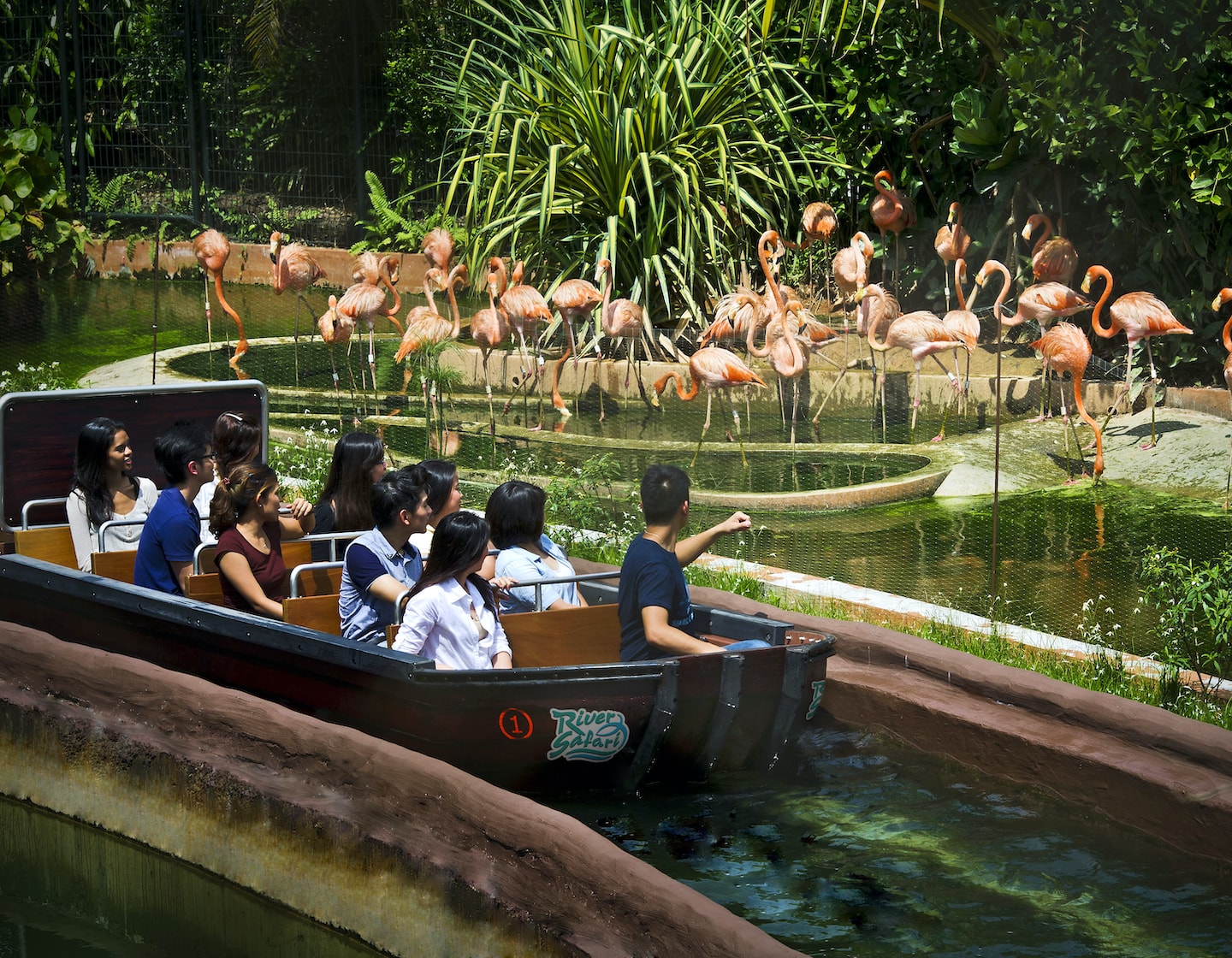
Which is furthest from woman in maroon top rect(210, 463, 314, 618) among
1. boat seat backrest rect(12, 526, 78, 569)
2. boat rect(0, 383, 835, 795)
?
boat seat backrest rect(12, 526, 78, 569)

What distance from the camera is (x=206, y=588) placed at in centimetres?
464

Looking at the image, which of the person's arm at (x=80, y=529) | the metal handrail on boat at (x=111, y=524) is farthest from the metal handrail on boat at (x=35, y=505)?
the metal handrail on boat at (x=111, y=524)

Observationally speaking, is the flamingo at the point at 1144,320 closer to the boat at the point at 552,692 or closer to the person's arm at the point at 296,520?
the boat at the point at 552,692

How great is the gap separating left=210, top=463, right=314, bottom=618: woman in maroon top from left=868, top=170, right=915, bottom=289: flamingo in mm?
6908

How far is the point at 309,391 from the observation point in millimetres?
10000

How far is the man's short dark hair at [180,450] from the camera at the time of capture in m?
4.79

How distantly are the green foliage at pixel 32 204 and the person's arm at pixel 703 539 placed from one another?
10.7 meters

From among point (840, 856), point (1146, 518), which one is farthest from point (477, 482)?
point (840, 856)

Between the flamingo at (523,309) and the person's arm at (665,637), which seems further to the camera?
the flamingo at (523,309)

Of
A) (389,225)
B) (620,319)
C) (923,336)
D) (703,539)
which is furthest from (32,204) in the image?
(703,539)

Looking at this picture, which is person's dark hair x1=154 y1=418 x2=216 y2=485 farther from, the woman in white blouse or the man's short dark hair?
the woman in white blouse

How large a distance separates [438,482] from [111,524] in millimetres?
1303

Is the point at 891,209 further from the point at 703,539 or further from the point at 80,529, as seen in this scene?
the point at 80,529

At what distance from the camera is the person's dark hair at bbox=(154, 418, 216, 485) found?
15.7 feet
